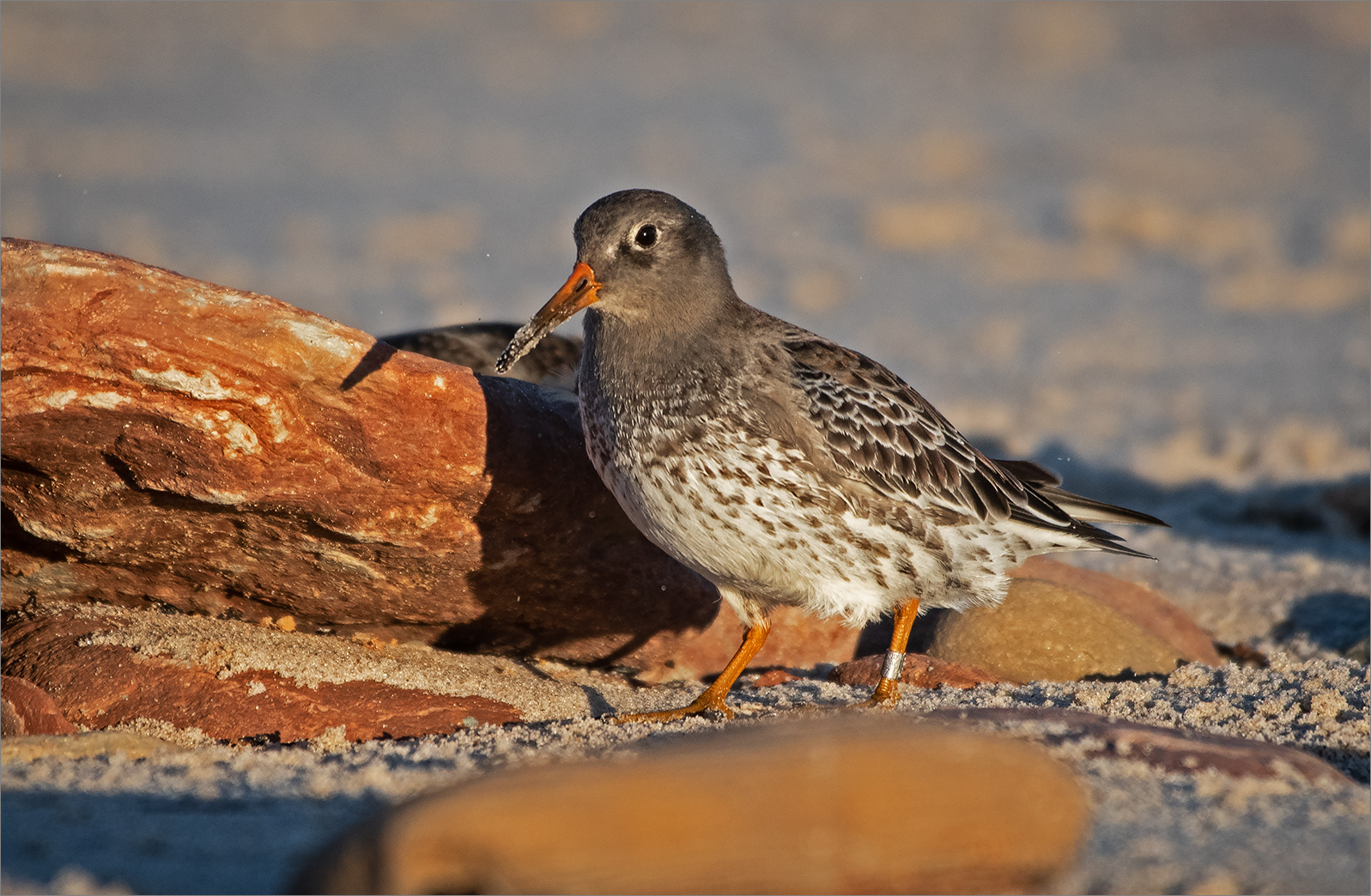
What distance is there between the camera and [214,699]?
5.91 meters

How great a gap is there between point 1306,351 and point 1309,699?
9758 millimetres

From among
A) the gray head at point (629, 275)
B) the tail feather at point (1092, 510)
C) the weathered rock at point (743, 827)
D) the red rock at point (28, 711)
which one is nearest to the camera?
the weathered rock at point (743, 827)

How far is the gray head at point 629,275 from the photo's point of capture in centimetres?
621

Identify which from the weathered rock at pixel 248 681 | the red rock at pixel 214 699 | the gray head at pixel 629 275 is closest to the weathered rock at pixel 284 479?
the weathered rock at pixel 248 681

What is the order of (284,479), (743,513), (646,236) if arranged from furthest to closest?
(646,236), (284,479), (743,513)

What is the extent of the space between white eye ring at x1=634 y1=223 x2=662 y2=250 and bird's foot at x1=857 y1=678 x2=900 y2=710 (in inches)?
89.0

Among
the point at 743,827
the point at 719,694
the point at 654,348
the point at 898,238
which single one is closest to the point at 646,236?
the point at 654,348

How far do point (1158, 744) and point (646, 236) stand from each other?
307 cm

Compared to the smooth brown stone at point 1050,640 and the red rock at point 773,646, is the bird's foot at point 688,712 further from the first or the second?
the smooth brown stone at point 1050,640

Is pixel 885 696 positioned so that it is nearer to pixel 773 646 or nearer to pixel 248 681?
pixel 773 646

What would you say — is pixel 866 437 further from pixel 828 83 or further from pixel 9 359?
pixel 828 83

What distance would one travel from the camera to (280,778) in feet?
15.3

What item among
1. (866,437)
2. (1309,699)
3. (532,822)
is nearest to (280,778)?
(532,822)

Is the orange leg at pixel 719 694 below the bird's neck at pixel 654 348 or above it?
below
